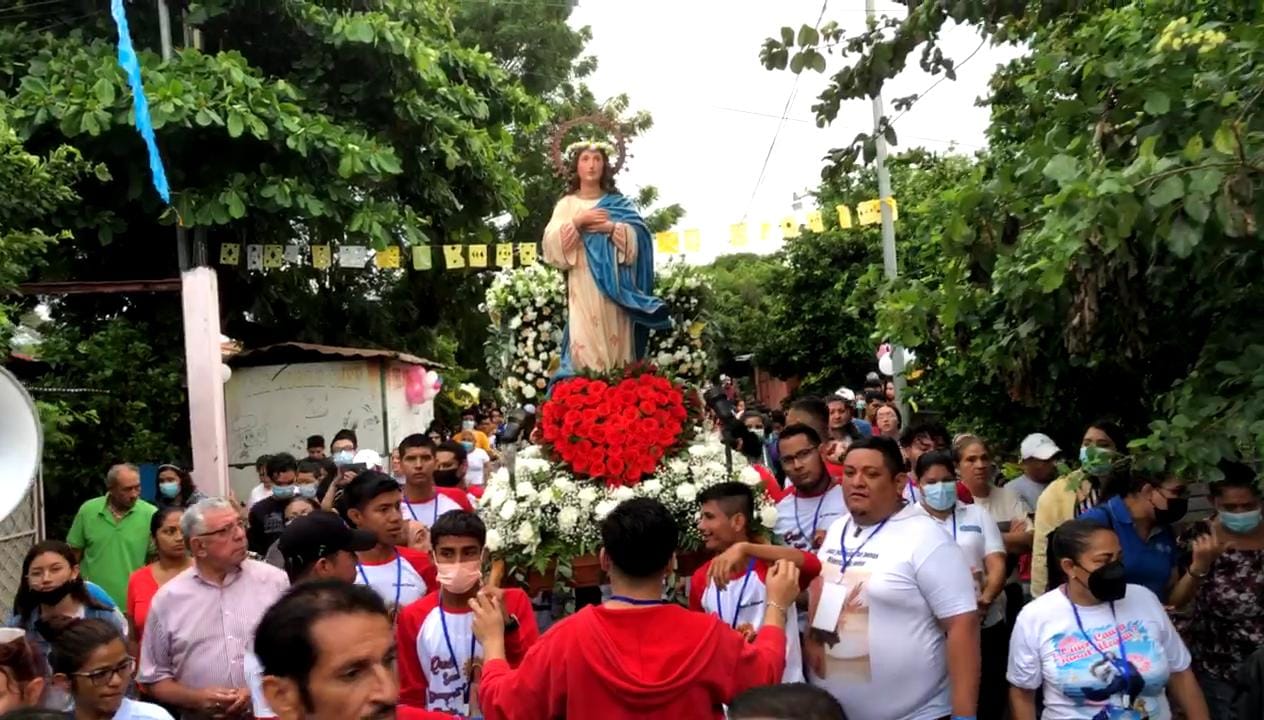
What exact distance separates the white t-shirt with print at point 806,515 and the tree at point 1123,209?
85 centimetres

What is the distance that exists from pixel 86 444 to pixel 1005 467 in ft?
30.6

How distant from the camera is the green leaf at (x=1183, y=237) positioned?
3770mm

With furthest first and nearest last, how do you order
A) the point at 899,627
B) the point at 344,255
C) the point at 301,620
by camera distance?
the point at 344,255 → the point at 899,627 → the point at 301,620

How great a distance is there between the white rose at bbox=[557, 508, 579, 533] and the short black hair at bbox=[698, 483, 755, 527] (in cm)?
76

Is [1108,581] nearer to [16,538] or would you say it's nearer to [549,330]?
[549,330]

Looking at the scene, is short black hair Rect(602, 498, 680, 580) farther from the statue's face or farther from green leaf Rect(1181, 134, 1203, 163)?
the statue's face

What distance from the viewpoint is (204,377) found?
1377 cm

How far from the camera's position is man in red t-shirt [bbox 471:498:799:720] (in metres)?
3.43

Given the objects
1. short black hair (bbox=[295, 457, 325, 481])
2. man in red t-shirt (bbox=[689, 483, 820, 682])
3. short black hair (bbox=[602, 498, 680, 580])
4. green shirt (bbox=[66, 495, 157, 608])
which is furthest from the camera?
short black hair (bbox=[295, 457, 325, 481])

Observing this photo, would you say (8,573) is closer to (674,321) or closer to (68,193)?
(68,193)

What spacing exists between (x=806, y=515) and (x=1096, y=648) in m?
1.78

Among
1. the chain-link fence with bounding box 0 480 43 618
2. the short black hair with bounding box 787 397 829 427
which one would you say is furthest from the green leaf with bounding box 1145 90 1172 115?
the chain-link fence with bounding box 0 480 43 618

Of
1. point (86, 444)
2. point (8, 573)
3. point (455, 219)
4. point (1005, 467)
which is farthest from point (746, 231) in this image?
point (8, 573)

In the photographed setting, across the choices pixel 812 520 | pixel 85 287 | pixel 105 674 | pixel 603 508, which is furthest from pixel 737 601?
pixel 85 287
